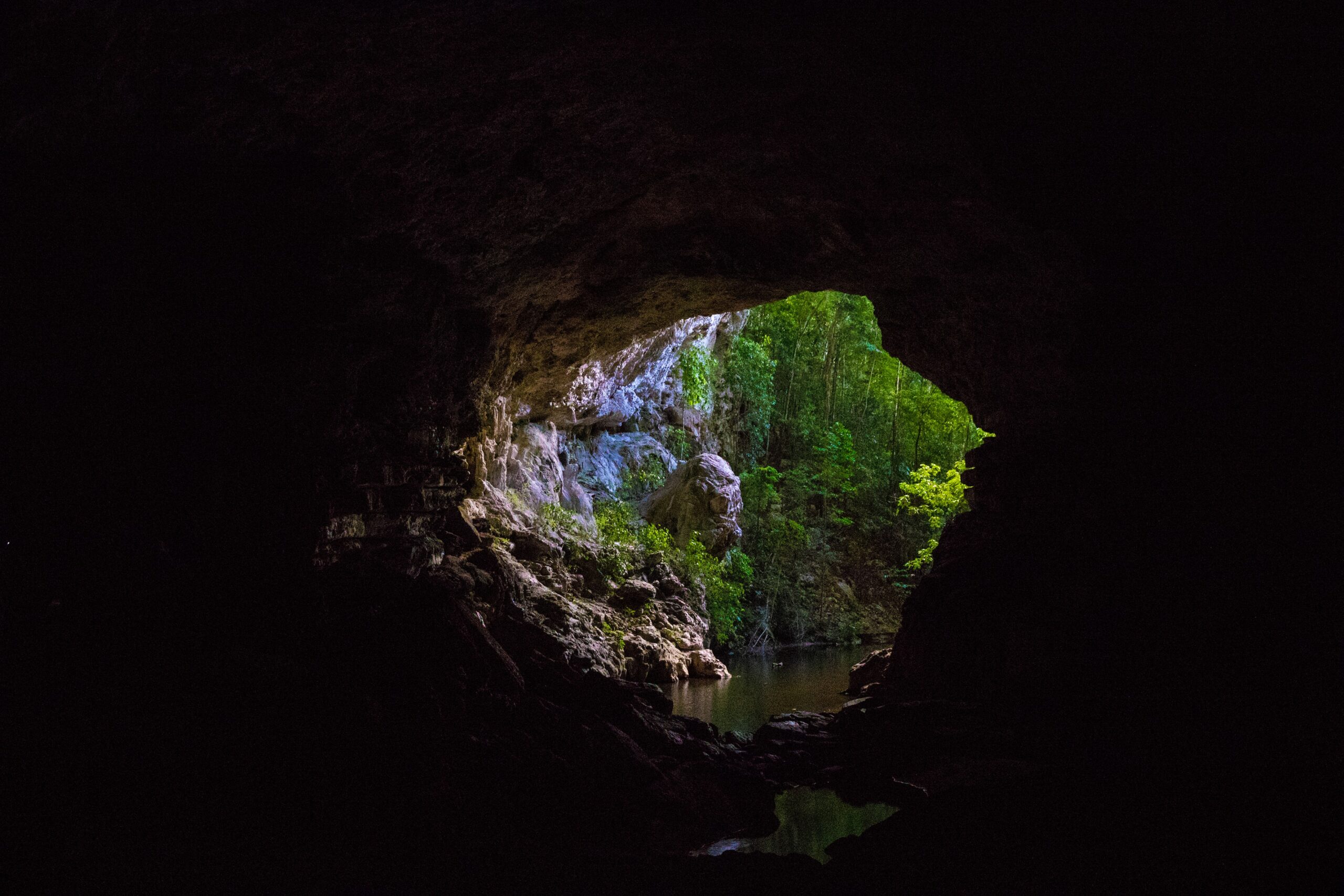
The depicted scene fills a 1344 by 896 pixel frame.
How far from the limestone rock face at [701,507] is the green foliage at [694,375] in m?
2.99

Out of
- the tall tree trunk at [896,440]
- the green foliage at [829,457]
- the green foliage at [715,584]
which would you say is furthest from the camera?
the tall tree trunk at [896,440]

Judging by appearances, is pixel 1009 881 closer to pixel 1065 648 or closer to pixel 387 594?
pixel 1065 648

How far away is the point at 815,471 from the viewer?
25.8m

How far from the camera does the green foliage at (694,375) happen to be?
2178cm

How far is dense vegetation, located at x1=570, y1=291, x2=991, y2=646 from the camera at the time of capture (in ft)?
65.6

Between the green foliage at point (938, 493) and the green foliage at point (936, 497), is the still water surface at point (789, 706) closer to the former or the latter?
the green foliage at point (936, 497)

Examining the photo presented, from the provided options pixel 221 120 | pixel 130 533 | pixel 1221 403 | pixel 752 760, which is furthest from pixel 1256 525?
pixel 130 533

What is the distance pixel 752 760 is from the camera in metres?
7.95

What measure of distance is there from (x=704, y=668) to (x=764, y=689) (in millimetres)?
2139

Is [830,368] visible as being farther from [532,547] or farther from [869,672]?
[869,672]

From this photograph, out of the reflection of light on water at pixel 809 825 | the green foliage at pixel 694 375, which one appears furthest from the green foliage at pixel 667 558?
the reflection of light on water at pixel 809 825

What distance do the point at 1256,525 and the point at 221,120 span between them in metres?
7.97

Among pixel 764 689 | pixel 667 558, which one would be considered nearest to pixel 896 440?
pixel 667 558

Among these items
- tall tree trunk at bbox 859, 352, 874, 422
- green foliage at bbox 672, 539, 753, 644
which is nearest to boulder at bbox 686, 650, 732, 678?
green foliage at bbox 672, 539, 753, 644
